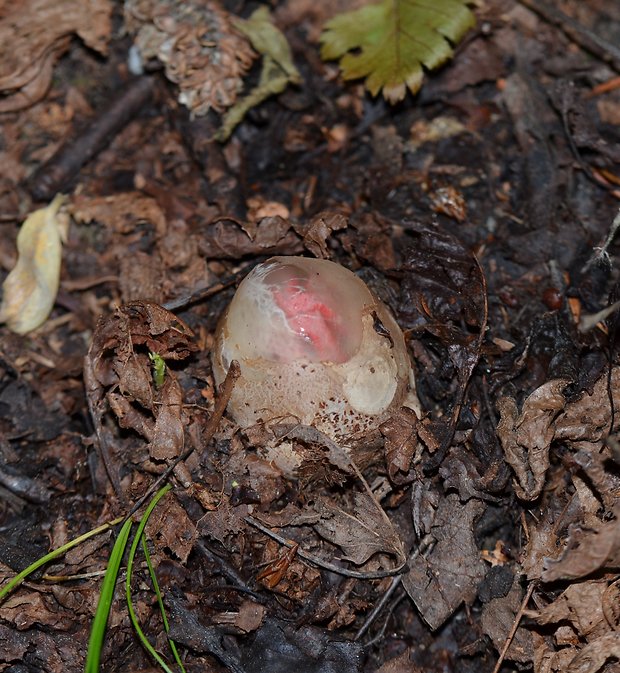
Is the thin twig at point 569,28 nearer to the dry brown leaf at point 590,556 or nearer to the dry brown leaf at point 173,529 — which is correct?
the dry brown leaf at point 590,556

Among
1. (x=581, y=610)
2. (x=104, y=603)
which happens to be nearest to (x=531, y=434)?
(x=581, y=610)

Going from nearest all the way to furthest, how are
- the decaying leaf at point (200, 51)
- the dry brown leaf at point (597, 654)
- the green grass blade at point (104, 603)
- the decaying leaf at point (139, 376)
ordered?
1. the green grass blade at point (104, 603)
2. the dry brown leaf at point (597, 654)
3. the decaying leaf at point (139, 376)
4. the decaying leaf at point (200, 51)

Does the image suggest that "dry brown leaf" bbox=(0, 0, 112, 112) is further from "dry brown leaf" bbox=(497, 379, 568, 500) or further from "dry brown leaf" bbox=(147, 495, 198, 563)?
"dry brown leaf" bbox=(497, 379, 568, 500)

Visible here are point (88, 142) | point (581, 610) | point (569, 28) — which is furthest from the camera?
point (569, 28)

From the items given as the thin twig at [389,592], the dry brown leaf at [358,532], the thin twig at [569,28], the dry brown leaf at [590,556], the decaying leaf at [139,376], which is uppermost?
the thin twig at [569,28]

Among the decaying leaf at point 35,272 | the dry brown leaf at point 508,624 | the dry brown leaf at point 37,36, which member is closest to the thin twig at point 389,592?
the dry brown leaf at point 508,624

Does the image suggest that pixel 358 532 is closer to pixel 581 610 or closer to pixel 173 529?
pixel 173 529

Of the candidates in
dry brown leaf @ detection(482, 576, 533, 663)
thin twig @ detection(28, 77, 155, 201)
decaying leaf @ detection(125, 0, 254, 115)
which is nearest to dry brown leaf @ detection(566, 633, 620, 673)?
dry brown leaf @ detection(482, 576, 533, 663)
